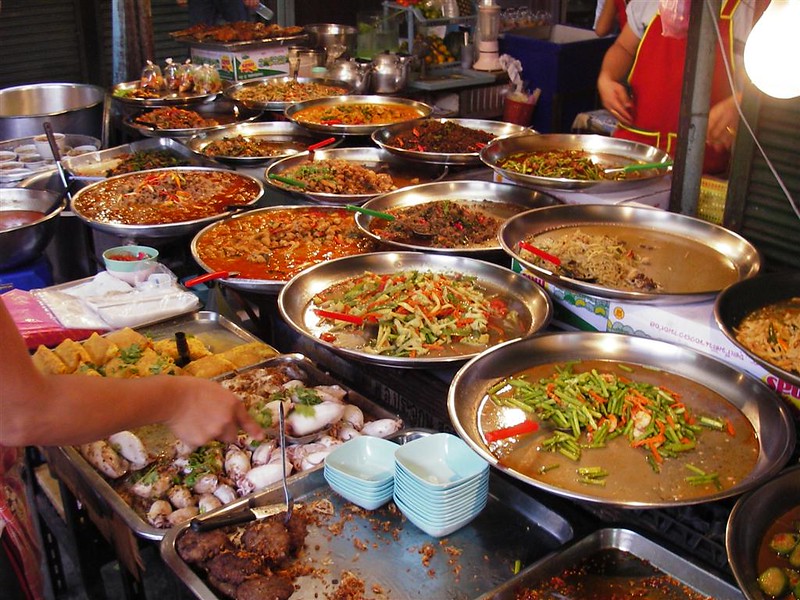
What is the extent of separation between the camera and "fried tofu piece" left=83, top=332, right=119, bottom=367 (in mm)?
2918

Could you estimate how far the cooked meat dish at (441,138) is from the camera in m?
4.11

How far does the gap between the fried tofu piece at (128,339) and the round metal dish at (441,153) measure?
1686 mm

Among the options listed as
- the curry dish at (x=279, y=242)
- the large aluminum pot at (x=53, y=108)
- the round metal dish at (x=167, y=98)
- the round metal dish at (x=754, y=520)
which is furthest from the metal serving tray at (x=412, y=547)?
the large aluminum pot at (x=53, y=108)

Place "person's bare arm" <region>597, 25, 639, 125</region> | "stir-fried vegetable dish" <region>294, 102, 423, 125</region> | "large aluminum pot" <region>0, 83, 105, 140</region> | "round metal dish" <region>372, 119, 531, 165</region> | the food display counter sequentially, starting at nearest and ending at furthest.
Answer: the food display counter, "round metal dish" <region>372, 119, 531, 165</region>, "stir-fried vegetable dish" <region>294, 102, 423, 125</region>, "person's bare arm" <region>597, 25, 639, 125</region>, "large aluminum pot" <region>0, 83, 105, 140</region>

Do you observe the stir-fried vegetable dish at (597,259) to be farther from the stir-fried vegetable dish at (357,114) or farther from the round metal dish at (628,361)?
the stir-fried vegetable dish at (357,114)

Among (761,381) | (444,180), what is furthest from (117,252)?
(761,381)

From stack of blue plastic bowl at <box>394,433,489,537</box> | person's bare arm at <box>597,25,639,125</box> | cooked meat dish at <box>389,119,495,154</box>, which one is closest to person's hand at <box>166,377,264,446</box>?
stack of blue plastic bowl at <box>394,433,489,537</box>

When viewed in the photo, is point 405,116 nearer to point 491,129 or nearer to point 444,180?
point 491,129

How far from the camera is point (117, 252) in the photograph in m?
3.58

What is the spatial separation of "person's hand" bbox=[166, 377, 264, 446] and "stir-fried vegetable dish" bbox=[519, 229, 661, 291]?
1.17 metres

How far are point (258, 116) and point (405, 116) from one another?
3.31 ft

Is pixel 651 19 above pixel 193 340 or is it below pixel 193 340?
above

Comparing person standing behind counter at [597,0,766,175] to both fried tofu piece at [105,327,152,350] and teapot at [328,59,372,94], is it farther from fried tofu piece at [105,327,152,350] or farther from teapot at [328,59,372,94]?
fried tofu piece at [105,327,152,350]

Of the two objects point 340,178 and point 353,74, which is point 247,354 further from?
point 353,74
